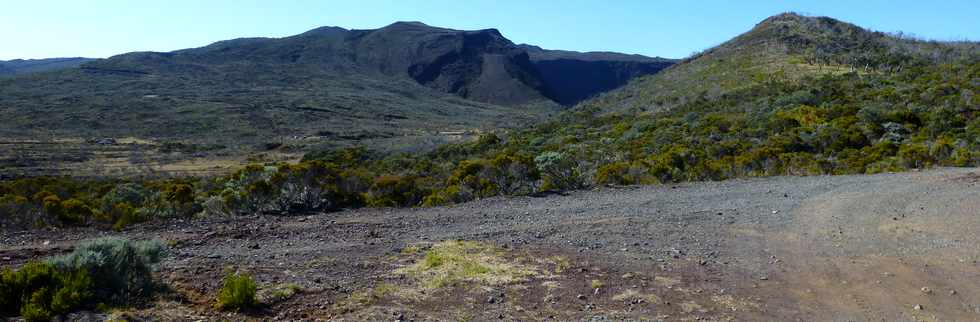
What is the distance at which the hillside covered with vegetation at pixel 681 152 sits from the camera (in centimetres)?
1045

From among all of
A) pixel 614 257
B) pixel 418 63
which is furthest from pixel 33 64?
pixel 614 257

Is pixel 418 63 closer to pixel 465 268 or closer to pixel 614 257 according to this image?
pixel 614 257

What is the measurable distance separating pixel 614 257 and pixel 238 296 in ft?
11.9

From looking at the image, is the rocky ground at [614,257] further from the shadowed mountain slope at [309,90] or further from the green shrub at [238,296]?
the shadowed mountain slope at [309,90]

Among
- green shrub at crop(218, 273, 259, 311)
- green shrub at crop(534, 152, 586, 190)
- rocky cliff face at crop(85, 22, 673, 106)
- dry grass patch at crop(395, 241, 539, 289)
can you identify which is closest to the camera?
green shrub at crop(218, 273, 259, 311)

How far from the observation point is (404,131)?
6744 cm

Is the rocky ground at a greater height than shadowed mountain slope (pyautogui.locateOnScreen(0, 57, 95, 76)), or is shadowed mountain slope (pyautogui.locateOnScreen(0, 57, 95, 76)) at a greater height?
shadowed mountain slope (pyautogui.locateOnScreen(0, 57, 95, 76))

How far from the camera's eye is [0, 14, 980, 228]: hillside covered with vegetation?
10453 mm

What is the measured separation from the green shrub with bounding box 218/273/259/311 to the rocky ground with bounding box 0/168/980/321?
0.30 ft

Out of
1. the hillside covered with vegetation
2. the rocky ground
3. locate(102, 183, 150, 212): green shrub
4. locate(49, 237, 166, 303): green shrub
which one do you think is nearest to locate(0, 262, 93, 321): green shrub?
locate(49, 237, 166, 303): green shrub

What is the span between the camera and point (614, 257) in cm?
664

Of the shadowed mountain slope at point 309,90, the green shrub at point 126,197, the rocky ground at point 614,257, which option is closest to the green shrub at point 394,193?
the rocky ground at point 614,257

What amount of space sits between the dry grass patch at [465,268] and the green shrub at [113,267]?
2164 millimetres

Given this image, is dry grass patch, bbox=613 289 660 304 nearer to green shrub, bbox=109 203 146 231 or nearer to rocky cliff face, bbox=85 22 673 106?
green shrub, bbox=109 203 146 231
